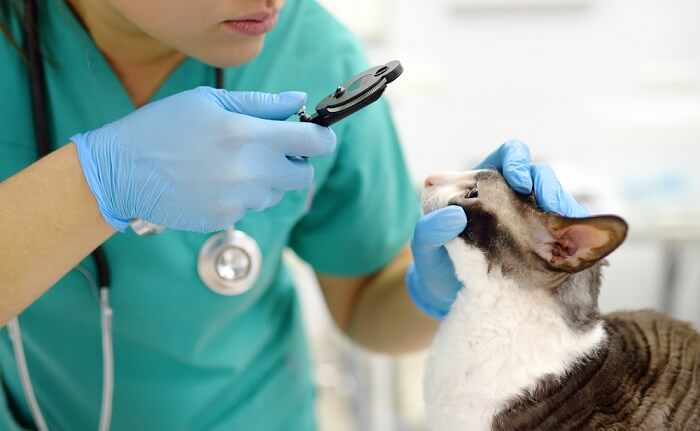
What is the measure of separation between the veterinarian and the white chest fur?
78mm

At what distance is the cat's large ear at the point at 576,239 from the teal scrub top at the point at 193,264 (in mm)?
367

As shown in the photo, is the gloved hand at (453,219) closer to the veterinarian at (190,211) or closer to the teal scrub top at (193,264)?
the veterinarian at (190,211)

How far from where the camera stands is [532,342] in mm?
716

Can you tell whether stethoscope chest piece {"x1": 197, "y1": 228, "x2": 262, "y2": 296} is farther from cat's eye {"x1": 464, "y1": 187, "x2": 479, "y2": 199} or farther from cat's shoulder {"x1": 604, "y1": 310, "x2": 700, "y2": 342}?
cat's shoulder {"x1": 604, "y1": 310, "x2": 700, "y2": 342}

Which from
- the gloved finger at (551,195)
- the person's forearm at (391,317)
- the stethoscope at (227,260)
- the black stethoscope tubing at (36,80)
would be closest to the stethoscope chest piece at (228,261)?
the stethoscope at (227,260)

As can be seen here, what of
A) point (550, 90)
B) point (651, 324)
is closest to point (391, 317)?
point (651, 324)

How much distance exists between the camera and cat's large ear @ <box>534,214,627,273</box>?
0.61 m

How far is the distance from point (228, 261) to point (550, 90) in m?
1.80

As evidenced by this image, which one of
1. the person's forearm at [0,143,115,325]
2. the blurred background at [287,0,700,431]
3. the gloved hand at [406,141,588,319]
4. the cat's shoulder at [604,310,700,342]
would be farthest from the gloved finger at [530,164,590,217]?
the blurred background at [287,0,700,431]

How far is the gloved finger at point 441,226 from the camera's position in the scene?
0.70m

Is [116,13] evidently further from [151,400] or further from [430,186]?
[151,400]

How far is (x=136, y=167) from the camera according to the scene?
715mm

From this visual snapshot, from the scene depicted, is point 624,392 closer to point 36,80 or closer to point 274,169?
point 274,169

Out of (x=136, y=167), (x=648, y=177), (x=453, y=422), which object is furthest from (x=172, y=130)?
(x=648, y=177)
